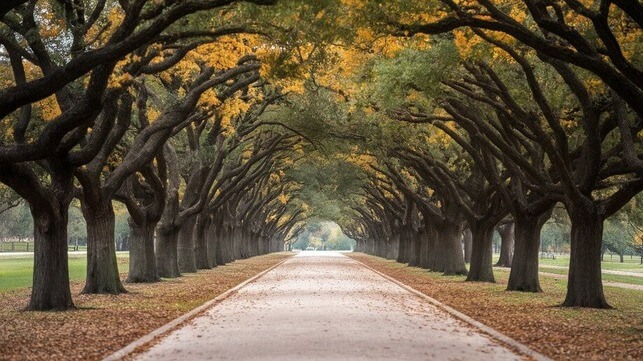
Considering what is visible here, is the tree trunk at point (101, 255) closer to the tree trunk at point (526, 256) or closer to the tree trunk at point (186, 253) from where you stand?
the tree trunk at point (526, 256)

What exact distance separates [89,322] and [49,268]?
301 centimetres

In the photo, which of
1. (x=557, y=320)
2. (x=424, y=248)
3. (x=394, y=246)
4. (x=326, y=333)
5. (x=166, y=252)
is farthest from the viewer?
(x=394, y=246)

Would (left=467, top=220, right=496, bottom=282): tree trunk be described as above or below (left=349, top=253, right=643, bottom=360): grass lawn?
above

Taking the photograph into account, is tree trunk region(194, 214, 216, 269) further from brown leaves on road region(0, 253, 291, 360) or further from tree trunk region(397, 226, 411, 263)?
tree trunk region(397, 226, 411, 263)

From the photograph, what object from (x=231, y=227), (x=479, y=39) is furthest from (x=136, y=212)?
(x=231, y=227)

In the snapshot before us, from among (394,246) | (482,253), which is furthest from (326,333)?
(394,246)

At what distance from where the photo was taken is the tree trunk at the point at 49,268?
60.4ft

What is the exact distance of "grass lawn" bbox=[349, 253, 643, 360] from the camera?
1257 cm

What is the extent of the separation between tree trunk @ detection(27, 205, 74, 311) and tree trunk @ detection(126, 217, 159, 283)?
37.6 feet

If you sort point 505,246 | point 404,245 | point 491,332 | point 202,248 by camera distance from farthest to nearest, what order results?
point 404,245 < point 505,246 < point 202,248 < point 491,332

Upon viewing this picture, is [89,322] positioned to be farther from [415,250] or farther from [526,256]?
[415,250]

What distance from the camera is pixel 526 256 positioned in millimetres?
27625

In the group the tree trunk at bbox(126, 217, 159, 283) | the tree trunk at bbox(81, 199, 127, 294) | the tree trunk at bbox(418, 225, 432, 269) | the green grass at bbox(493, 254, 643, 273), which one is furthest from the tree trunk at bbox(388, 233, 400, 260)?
the tree trunk at bbox(81, 199, 127, 294)

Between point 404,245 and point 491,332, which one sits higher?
point 404,245
